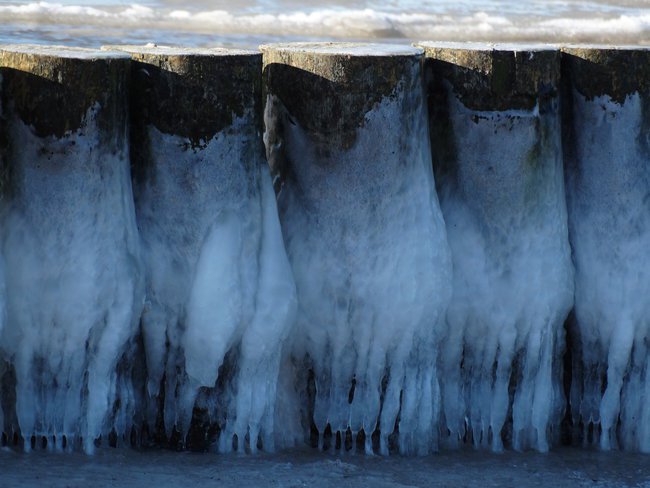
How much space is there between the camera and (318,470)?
331cm

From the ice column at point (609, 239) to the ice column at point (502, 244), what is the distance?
2.8 inches

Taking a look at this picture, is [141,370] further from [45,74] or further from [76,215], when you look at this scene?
[45,74]

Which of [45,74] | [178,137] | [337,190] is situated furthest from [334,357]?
[45,74]

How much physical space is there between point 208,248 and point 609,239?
1204mm

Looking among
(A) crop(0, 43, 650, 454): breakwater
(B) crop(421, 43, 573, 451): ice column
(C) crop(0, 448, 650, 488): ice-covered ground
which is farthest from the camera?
(B) crop(421, 43, 573, 451): ice column

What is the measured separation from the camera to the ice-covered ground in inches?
124

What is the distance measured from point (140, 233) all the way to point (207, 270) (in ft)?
0.70

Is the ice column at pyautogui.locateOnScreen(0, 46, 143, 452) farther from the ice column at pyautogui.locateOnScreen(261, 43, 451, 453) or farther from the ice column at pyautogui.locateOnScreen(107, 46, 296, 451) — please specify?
the ice column at pyautogui.locateOnScreen(261, 43, 451, 453)

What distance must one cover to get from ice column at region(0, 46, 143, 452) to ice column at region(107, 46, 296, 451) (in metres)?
0.07

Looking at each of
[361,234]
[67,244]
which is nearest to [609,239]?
[361,234]

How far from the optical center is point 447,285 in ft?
11.5

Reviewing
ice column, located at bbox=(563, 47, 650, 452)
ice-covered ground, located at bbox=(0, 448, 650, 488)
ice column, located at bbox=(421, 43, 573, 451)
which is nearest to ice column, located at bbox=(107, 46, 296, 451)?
ice-covered ground, located at bbox=(0, 448, 650, 488)

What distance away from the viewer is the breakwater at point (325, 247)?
10.7 ft

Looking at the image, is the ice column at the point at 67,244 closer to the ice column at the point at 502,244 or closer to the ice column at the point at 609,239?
the ice column at the point at 502,244
